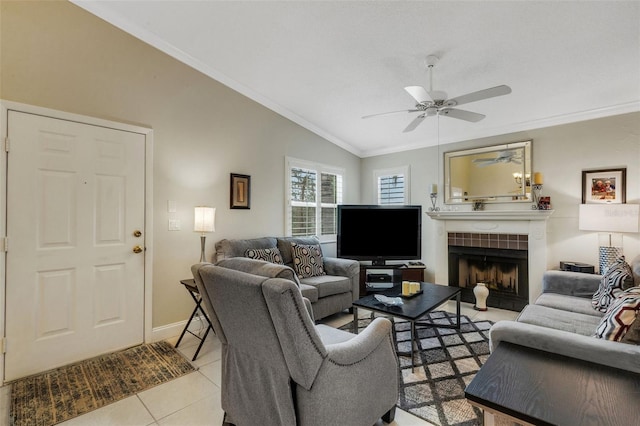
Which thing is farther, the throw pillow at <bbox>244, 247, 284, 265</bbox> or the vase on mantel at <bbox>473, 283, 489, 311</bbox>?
the vase on mantel at <bbox>473, 283, 489, 311</bbox>

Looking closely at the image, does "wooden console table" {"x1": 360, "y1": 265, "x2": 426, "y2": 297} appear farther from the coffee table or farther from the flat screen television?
the coffee table

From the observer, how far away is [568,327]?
82.2 inches

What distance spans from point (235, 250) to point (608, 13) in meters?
3.84

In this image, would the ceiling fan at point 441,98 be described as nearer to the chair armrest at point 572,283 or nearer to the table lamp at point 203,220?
the chair armrest at point 572,283

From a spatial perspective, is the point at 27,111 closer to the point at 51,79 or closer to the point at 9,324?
the point at 51,79

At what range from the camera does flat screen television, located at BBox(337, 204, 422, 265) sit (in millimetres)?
4402

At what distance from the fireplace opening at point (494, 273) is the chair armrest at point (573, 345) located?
107 inches

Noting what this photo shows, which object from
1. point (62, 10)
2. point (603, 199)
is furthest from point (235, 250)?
point (603, 199)

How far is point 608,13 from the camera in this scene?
7.18 feet

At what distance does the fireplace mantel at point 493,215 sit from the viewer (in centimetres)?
366

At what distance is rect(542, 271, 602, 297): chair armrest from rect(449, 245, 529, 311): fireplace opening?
34.8 inches

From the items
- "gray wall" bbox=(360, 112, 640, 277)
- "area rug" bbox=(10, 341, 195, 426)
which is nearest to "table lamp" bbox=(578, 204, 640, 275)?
"gray wall" bbox=(360, 112, 640, 277)

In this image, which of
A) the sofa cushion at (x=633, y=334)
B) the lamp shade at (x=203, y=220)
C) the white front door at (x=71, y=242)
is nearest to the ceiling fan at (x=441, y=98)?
the sofa cushion at (x=633, y=334)

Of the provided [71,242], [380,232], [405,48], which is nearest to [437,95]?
[405,48]
